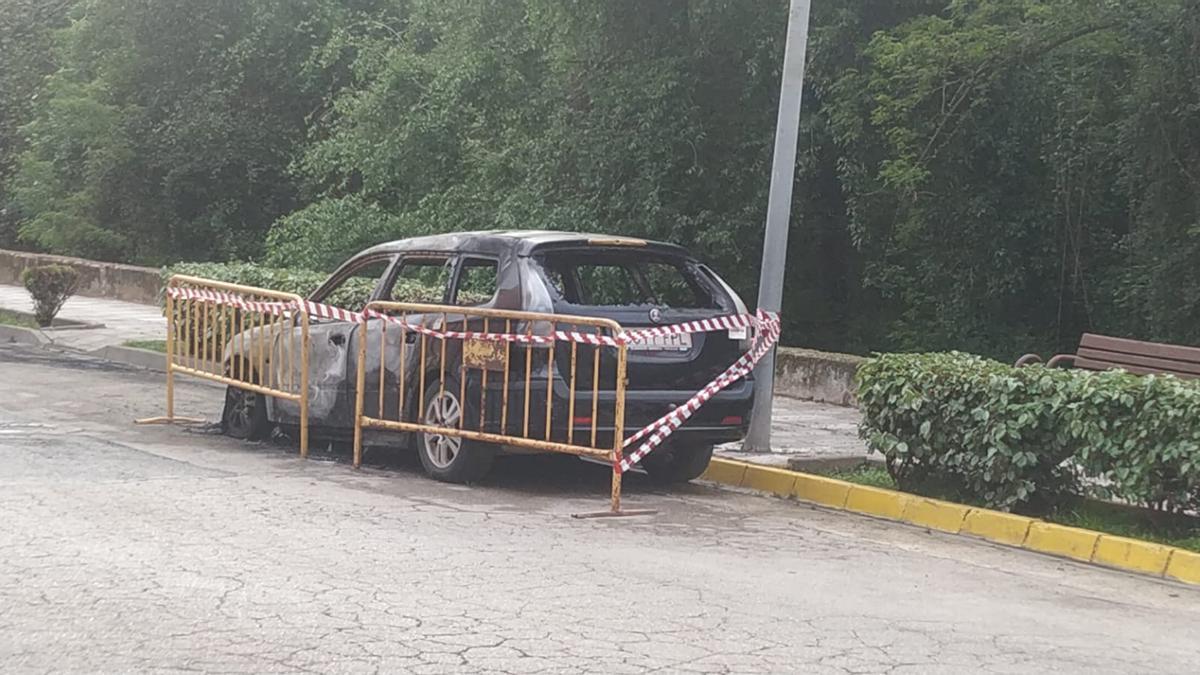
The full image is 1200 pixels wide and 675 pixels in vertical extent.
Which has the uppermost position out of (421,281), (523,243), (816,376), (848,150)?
(848,150)

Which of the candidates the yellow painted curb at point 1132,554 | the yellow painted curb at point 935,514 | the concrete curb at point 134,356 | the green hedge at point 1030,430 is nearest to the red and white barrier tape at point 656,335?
the green hedge at point 1030,430

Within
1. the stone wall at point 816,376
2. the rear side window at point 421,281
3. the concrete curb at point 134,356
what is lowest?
the concrete curb at point 134,356

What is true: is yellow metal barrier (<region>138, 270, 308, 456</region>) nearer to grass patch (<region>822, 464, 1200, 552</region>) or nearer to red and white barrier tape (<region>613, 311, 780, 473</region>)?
red and white barrier tape (<region>613, 311, 780, 473</region>)

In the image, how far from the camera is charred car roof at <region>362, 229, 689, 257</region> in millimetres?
9859

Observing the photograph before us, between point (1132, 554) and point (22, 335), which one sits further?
point (22, 335)

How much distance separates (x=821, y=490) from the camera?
32.8 feet

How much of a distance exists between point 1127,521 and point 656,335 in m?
3.08

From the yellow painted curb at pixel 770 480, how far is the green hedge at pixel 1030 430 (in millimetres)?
639

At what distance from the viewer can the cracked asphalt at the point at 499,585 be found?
19.0 feet

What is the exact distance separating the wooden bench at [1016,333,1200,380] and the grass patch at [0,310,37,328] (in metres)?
14.4

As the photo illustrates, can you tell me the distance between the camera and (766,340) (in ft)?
34.9

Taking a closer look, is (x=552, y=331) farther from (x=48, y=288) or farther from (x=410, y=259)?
(x=48, y=288)

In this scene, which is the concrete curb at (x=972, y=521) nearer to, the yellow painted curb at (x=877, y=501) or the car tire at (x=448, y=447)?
the yellow painted curb at (x=877, y=501)

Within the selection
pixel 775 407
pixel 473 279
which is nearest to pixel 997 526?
pixel 473 279
